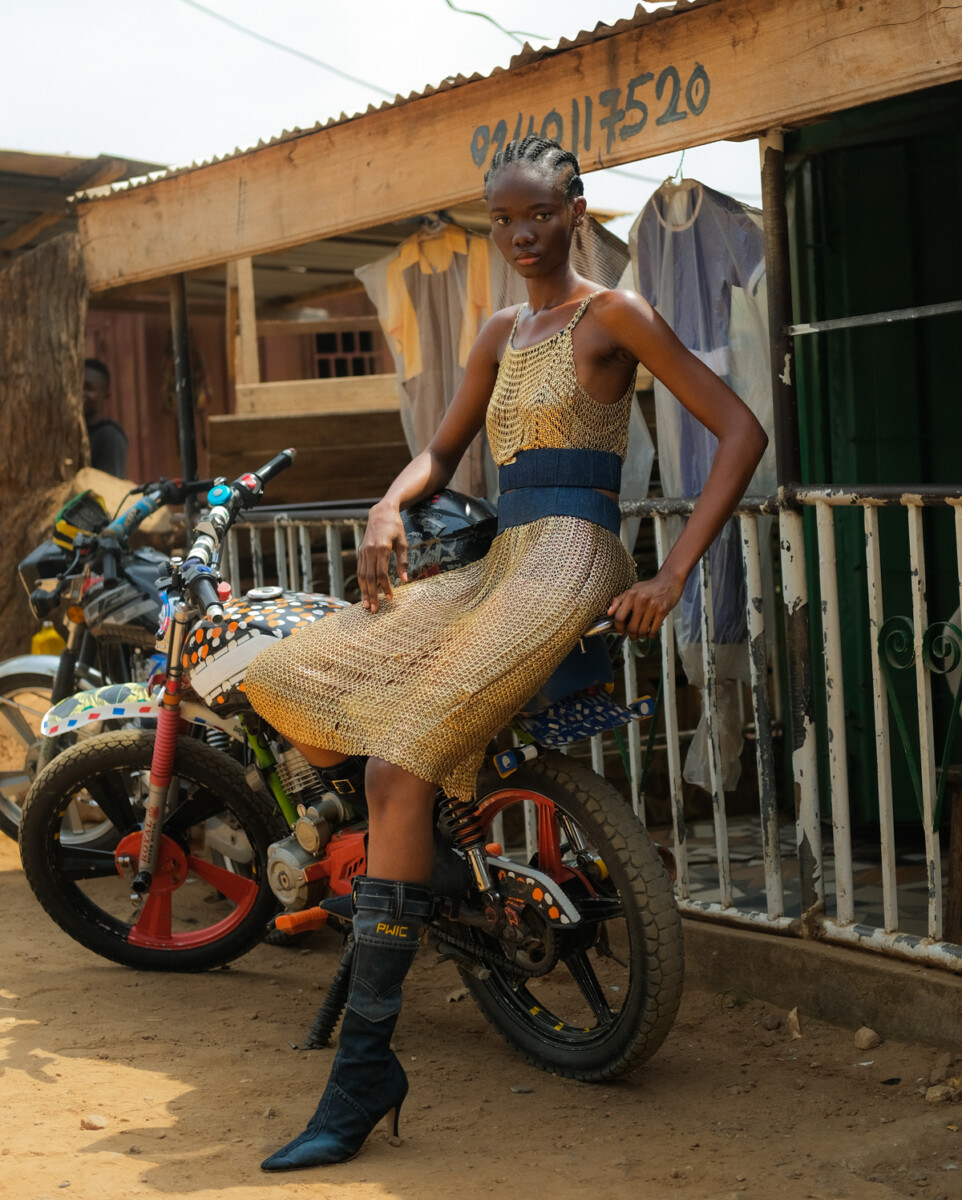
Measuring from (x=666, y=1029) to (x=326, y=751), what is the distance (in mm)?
1028

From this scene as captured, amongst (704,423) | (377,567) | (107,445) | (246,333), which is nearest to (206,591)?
(377,567)

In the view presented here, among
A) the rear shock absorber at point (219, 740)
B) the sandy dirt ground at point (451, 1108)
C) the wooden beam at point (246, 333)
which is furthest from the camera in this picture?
the wooden beam at point (246, 333)

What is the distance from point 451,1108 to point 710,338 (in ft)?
7.80

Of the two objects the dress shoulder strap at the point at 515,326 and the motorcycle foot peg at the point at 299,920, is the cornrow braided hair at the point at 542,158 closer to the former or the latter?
the dress shoulder strap at the point at 515,326

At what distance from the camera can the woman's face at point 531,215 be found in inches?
117

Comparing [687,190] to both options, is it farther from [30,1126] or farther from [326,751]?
[30,1126]

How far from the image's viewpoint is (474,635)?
2.98 m

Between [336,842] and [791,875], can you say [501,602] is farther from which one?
[791,875]

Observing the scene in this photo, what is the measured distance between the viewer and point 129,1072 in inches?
134

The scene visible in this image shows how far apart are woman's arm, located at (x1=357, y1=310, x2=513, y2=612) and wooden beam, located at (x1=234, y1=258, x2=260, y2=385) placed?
392cm

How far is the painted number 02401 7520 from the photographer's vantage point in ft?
11.8

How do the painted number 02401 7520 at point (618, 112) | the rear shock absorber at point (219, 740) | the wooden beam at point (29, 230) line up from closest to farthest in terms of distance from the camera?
the painted number 02401 7520 at point (618, 112)
the rear shock absorber at point (219, 740)
the wooden beam at point (29, 230)

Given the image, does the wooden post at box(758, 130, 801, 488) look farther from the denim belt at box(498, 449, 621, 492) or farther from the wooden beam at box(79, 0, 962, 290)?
the denim belt at box(498, 449, 621, 492)

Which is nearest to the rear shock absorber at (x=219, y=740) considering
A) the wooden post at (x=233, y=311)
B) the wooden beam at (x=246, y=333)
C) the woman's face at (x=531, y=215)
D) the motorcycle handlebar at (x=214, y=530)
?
the motorcycle handlebar at (x=214, y=530)
